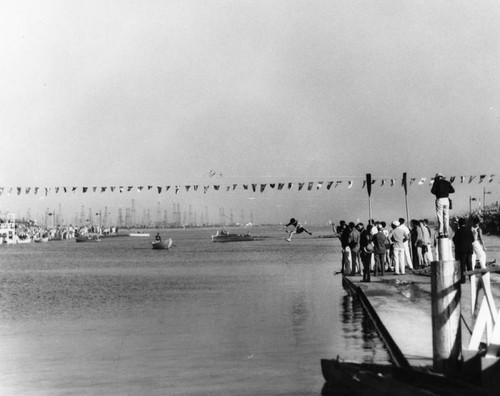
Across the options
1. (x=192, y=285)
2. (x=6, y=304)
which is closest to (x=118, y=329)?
(x=6, y=304)

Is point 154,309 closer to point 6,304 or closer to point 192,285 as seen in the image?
point 6,304

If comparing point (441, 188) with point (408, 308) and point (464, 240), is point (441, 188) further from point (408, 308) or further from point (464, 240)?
point (464, 240)

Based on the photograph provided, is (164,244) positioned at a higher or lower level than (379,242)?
lower

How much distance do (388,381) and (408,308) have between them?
9012 millimetres

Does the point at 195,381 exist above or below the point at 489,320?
below

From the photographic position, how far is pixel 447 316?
36.3 ft

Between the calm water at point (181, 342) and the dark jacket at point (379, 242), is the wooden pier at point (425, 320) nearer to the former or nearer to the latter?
the calm water at point (181, 342)

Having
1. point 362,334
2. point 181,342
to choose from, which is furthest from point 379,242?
point 181,342

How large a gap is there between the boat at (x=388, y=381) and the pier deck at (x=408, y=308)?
4.08 ft

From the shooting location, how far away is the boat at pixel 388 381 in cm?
967

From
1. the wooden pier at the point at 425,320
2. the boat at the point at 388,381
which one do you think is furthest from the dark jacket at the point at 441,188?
the boat at the point at 388,381

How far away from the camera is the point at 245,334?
1994cm

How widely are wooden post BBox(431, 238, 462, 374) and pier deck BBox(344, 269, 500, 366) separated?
0.75m

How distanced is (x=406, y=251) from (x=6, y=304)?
16.1 meters
